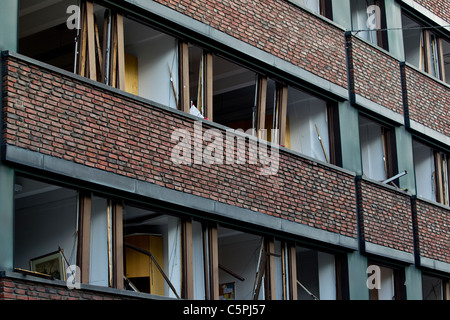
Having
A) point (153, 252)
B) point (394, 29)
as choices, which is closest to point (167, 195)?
point (153, 252)

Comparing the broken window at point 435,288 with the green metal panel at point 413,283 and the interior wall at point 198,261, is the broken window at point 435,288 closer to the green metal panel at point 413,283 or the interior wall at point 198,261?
the green metal panel at point 413,283

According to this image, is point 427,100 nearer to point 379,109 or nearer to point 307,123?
point 379,109

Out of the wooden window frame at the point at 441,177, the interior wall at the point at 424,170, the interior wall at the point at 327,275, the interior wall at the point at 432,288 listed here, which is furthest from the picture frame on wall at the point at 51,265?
the wooden window frame at the point at 441,177

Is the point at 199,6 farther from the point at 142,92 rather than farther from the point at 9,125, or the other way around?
the point at 9,125

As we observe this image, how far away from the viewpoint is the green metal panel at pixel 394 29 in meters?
23.5

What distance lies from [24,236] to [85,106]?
2.82 meters

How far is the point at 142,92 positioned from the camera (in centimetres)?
1728

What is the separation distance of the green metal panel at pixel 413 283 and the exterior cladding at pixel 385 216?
0.43 meters

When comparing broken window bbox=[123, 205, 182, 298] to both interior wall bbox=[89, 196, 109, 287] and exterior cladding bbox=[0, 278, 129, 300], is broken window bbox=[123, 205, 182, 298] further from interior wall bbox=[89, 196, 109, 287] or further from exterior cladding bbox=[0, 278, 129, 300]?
exterior cladding bbox=[0, 278, 129, 300]

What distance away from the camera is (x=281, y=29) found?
19719 millimetres

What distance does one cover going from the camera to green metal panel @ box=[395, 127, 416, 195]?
73.2 ft

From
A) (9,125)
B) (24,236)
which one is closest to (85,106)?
(9,125)

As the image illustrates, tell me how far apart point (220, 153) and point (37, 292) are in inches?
192

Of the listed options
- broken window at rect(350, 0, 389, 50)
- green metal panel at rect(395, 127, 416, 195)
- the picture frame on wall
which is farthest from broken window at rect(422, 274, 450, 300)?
the picture frame on wall
